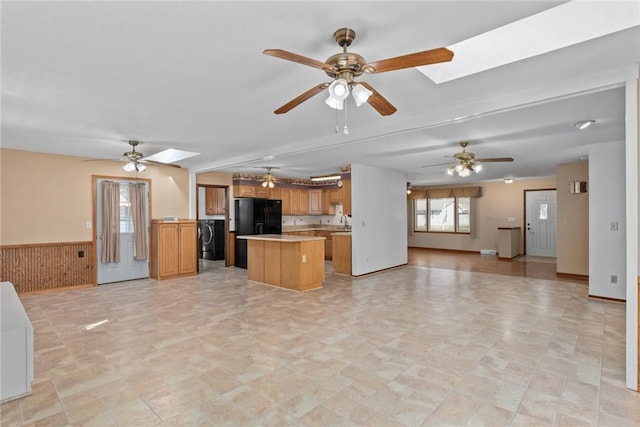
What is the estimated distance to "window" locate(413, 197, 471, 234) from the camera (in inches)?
428

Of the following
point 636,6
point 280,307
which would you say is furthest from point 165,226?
point 636,6

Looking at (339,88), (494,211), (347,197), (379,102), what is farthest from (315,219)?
(339,88)

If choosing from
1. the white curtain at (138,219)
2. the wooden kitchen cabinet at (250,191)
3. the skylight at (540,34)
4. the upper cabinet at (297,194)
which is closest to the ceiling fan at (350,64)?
the skylight at (540,34)

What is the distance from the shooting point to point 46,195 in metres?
5.63

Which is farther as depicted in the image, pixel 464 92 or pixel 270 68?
pixel 464 92

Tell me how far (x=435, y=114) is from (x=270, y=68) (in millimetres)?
1917

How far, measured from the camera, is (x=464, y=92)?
299 cm

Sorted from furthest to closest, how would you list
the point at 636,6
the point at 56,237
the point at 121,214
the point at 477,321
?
the point at 121,214 → the point at 56,237 → the point at 477,321 → the point at 636,6

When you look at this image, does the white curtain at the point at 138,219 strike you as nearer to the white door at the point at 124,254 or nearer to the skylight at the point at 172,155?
the white door at the point at 124,254

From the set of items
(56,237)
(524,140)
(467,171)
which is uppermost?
(524,140)

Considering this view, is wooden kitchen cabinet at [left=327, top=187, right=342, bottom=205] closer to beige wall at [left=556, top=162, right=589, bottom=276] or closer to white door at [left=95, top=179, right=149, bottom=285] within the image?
white door at [left=95, top=179, right=149, bottom=285]

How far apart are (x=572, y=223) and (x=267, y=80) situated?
657 centimetres

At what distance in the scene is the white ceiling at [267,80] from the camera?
73.0 inches

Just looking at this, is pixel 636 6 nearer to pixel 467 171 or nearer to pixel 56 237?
pixel 467 171
